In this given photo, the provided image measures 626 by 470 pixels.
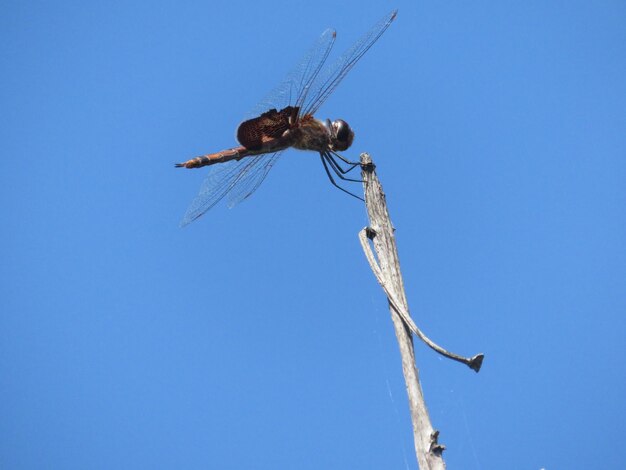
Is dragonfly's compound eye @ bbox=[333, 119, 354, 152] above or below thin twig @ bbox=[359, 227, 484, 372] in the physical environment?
above

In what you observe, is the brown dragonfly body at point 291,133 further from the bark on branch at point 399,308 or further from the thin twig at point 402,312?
the thin twig at point 402,312

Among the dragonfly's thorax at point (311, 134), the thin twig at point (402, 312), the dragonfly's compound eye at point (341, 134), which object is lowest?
the thin twig at point (402, 312)

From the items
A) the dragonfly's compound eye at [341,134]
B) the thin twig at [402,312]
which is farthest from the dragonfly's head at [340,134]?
the thin twig at [402,312]

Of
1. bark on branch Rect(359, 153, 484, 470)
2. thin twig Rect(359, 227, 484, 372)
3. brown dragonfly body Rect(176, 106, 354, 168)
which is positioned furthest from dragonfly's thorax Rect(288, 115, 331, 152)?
thin twig Rect(359, 227, 484, 372)

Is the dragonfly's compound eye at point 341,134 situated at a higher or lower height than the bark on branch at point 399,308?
higher

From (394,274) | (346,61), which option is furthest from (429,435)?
(346,61)

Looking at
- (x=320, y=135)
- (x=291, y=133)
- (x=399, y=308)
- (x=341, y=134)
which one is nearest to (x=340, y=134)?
(x=341, y=134)

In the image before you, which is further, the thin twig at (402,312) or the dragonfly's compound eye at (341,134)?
the dragonfly's compound eye at (341,134)

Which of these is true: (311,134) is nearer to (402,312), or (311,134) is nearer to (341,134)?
(341,134)

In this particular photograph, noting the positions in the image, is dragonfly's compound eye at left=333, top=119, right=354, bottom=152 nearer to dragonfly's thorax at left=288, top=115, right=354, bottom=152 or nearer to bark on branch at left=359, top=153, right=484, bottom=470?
dragonfly's thorax at left=288, top=115, right=354, bottom=152
